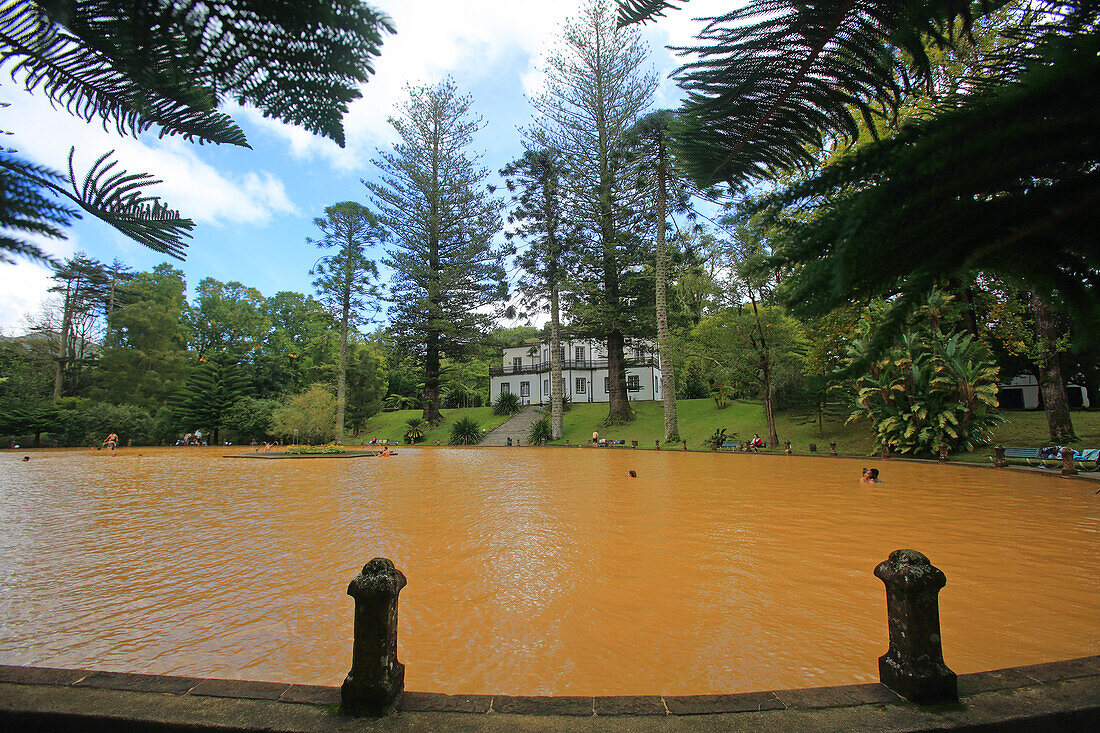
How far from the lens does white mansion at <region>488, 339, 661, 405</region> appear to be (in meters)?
39.1

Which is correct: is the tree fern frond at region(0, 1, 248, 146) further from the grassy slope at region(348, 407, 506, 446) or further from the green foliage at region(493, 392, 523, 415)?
the green foliage at region(493, 392, 523, 415)

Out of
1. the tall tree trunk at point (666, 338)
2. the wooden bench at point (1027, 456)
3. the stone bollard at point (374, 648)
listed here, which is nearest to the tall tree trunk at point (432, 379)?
the tall tree trunk at point (666, 338)

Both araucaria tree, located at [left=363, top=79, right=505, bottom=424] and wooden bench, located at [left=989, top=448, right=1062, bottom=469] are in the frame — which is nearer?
wooden bench, located at [left=989, top=448, right=1062, bottom=469]

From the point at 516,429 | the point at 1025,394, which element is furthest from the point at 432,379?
the point at 1025,394

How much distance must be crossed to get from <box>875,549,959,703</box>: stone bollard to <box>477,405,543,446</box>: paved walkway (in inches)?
952

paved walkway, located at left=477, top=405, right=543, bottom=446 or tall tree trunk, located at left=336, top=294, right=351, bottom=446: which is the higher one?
tall tree trunk, located at left=336, top=294, right=351, bottom=446

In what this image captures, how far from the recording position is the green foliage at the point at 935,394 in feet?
40.8

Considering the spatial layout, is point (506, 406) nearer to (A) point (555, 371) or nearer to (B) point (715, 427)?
(A) point (555, 371)

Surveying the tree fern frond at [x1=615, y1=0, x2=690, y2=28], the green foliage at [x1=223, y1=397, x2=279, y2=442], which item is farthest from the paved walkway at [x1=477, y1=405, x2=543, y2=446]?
the tree fern frond at [x1=615, y1=0, x2=690, y2=28]

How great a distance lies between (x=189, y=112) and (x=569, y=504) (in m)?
7.28

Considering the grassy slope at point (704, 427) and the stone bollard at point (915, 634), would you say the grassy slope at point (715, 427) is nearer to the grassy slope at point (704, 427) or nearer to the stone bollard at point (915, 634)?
the grassy slope at point (704, 427)

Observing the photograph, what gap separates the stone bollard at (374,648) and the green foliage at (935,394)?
13.4m

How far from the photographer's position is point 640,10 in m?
0.91

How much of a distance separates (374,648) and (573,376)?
128 ft
